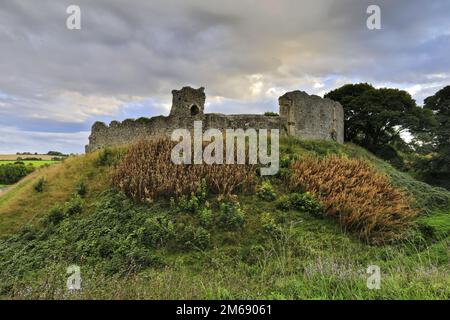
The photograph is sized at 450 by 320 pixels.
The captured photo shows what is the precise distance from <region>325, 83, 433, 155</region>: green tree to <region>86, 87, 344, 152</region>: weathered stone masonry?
7.97 m

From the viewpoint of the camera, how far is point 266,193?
1109cm

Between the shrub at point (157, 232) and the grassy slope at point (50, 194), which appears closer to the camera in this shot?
the shrub at point (157, 232)

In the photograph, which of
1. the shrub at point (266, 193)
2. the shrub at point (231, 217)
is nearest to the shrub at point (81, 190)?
the shrub at point (231, 217)

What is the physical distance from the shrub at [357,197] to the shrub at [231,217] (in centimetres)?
282

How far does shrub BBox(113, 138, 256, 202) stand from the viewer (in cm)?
1066

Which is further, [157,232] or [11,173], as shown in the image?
[11,173]

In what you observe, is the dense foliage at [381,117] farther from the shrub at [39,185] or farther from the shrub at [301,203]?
the shrub at [39,185]

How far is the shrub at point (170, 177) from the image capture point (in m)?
10.7

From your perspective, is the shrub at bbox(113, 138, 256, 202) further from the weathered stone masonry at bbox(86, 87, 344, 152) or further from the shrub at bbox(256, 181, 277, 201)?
the weathered stone masonry at bbox(86, 87, 344, 152)

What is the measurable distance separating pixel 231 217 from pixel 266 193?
6.85ft

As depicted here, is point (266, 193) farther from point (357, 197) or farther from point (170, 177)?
point (170, 177)

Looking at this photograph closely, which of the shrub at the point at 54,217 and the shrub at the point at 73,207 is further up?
the shrub at the point at 73,207

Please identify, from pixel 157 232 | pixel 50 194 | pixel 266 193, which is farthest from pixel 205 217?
pixel 50 194

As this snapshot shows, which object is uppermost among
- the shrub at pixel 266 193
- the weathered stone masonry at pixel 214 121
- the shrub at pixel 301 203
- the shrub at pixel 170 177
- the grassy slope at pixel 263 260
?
the weathered stone masonry at pixel 214 121
